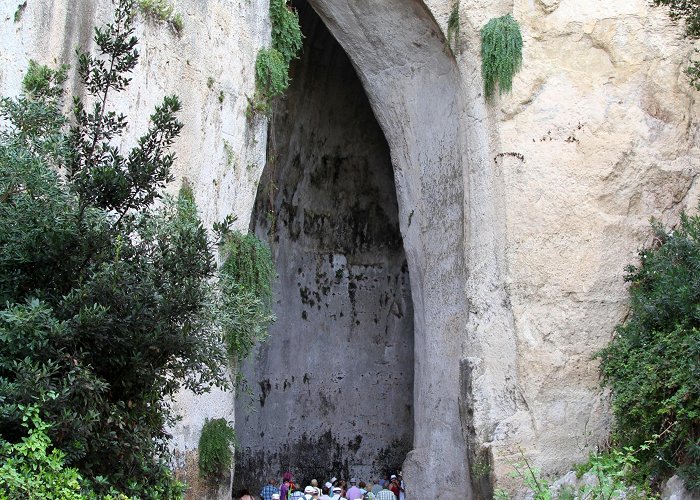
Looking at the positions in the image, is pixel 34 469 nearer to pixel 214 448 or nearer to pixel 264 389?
pixel 214 448

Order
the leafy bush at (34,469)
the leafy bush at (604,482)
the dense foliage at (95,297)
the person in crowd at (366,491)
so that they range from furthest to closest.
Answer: the person in crowd at (366,491)
the leafy bush at (604,482)
the dense foliage at (95,297)
the leafy bush at (34,469)

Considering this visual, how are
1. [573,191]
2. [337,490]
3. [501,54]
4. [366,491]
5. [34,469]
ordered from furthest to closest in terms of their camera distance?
1. [366,491]
2. [337,490]
3. [501,54]
4. [573,191]
5. [34,469]

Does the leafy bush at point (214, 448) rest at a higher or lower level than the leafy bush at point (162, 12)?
lower

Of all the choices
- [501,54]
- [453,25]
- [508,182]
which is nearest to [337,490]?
[508,182]

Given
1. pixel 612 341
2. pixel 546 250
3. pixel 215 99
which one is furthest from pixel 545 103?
pixel 215 99

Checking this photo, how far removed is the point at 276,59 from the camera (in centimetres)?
1323

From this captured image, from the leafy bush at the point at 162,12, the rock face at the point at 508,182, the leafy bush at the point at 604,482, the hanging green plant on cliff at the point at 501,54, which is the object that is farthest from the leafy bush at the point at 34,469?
the hanging green plant on cliff at the point at 501,54

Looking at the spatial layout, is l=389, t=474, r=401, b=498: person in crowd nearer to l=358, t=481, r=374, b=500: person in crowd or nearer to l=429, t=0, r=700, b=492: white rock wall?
l=358, t=481, r=374, b=500: person in crowd

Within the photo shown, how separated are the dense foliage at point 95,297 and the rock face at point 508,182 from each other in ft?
11.6

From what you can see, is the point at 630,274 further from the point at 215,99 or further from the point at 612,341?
the point at 215,99

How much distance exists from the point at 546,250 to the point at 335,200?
7225 mm

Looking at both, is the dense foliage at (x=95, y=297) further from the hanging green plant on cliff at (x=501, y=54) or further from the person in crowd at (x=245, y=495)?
the hanging green plant on cliff at (x=501, y=54)

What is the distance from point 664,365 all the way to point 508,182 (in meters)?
3.44

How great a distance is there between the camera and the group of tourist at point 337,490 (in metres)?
13.6
